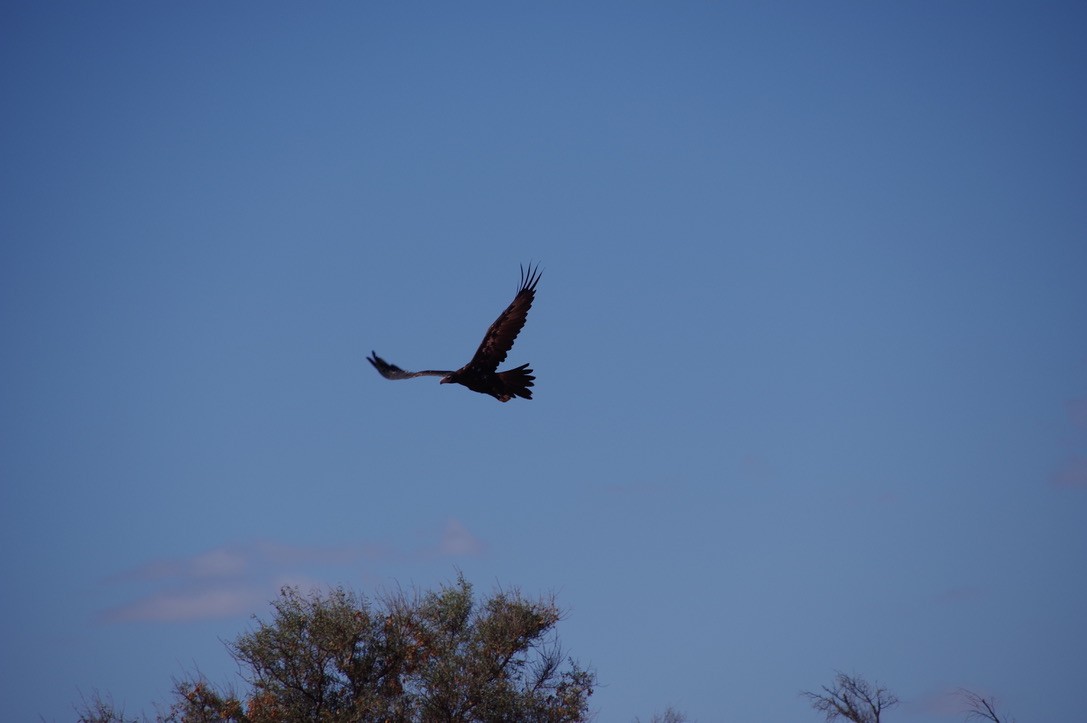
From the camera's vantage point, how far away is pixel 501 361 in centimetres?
2278

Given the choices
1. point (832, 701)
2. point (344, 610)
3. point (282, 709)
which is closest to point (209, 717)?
point (282, 709)

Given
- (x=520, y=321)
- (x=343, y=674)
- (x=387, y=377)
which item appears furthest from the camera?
(x=343, y=674)

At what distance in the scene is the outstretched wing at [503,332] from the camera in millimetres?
22422

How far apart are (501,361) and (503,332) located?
56 centimetres

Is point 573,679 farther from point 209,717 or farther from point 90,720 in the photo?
point 90,720

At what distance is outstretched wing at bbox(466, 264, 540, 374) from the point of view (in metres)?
22.4

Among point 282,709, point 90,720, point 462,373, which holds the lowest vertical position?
point 90,720

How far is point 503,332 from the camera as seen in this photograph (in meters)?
22.6

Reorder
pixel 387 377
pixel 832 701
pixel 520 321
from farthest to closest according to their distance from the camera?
pixel 832 701 → pixel 387 377 → pixel 520 321

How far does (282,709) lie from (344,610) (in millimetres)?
2404

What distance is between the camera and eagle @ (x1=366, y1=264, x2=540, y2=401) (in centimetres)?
2238

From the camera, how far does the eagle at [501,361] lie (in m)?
22.4

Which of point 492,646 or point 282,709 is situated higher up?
point 492,646

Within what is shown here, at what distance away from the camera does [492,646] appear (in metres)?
27.1
